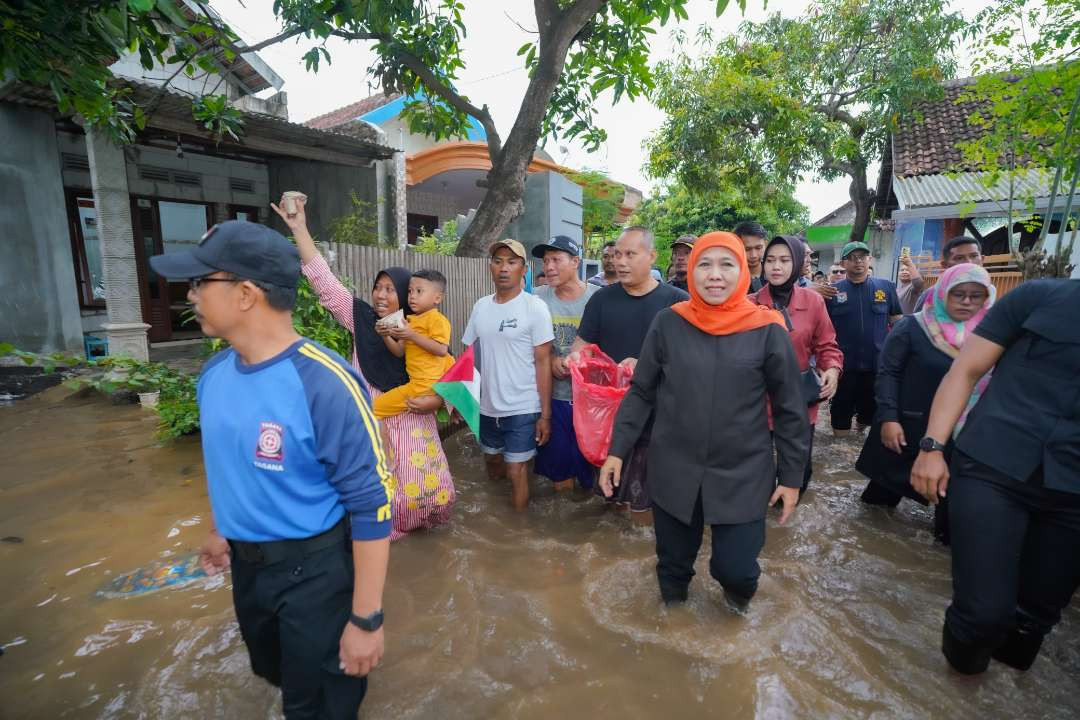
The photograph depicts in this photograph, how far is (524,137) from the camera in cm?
613

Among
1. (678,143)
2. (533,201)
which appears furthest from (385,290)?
(678,143)

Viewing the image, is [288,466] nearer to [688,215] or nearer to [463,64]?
[463,64]

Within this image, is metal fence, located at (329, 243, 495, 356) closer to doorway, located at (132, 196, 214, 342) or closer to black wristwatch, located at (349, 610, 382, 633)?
black wristwatch, located at (349, 610, 382, 633)

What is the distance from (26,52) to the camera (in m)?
2.26

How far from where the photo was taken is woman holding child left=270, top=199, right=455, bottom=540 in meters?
3.20

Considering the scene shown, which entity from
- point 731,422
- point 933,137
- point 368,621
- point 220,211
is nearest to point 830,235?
point 933,137

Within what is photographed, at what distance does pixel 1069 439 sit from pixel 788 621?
4.44ft

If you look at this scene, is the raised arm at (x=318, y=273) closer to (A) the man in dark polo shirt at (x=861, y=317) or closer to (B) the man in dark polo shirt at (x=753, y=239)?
(B) the man in dark polo shirt at (x=753, y=239)

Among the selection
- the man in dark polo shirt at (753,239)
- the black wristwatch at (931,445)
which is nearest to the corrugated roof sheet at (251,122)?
the man in dark polo shirt at (753,239)

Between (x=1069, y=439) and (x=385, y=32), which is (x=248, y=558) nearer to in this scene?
(x=1069, y=439)

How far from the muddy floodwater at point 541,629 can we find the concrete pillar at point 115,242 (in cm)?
373

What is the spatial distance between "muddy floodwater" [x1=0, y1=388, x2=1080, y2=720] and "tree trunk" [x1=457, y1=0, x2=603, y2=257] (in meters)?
3.61

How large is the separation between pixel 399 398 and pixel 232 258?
190cm

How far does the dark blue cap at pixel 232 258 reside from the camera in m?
1.38
